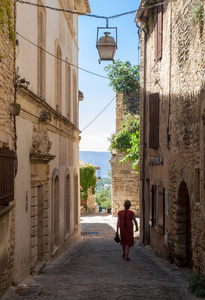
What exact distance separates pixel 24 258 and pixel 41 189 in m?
2.19

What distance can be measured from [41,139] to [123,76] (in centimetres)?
1497

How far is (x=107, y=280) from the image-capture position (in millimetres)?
7016

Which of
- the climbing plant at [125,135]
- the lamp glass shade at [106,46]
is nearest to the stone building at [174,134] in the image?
the lamp glass shade at [106,46]

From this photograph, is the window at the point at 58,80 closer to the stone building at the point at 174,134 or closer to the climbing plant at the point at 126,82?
the stone building at the point at 174,134

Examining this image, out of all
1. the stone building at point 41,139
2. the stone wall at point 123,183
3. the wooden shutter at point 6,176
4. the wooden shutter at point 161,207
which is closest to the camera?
the wooden shutter at point 6,176

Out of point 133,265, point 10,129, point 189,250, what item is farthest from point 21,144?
point 189,250

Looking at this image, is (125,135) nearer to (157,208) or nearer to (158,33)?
(158,33)

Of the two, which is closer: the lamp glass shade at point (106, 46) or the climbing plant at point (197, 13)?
the climbing plant at point (197, 13)

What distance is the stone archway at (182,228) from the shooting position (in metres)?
8.88

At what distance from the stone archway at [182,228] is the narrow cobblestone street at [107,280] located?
28 centimetres

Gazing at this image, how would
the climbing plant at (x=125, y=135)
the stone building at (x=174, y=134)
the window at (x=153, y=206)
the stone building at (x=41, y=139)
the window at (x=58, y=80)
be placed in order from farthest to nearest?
the climbing plant at (x=125, y=135) < the window at (x=58, y=80) < the window at (x=153, y=206) < the stone building at (x=41, y=139) < the stone building at (x=174, y=134)

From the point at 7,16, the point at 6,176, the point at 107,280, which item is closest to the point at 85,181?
the point at 107,280

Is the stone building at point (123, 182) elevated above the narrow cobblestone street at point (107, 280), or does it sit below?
above

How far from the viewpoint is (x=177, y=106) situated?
9133mm
